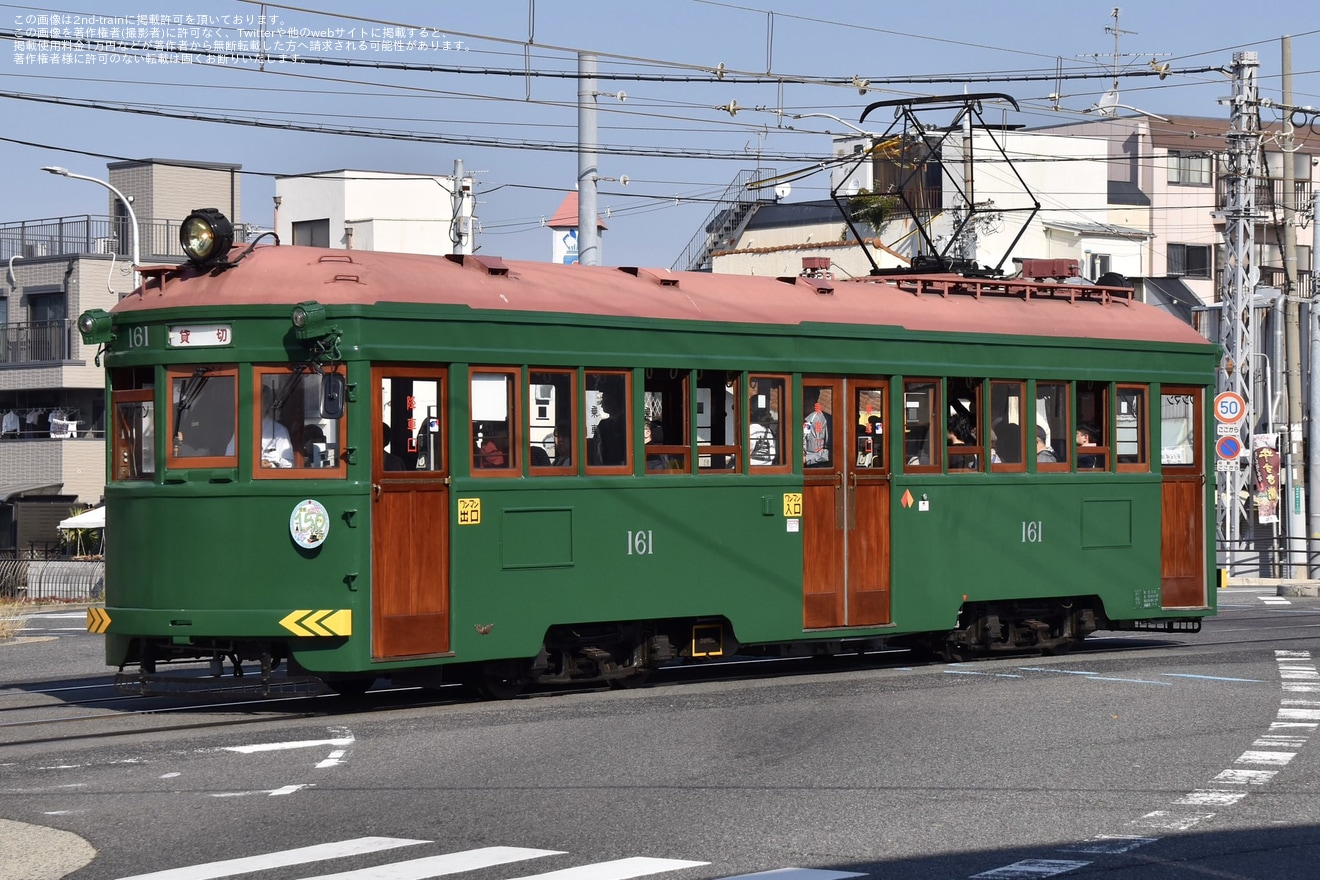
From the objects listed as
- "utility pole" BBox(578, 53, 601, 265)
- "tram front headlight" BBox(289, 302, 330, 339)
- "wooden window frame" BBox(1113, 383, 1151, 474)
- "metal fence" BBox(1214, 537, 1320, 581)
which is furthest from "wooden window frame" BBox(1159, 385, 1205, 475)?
"metal fence" BBox(1214, 537, 1320, 581)

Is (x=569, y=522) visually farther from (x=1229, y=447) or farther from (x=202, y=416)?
(x=1229, y=447)

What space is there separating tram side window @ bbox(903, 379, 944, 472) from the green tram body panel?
12 centimetres

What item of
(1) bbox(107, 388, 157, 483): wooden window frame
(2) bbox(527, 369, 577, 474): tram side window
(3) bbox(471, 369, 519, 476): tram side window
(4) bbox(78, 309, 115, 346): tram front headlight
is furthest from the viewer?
(2) bbox(527, 369, 577, 474): tram side window

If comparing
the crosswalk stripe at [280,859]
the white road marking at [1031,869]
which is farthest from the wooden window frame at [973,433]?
the crosswalk stripe at [280,859]

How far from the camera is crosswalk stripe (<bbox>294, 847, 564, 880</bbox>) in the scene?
8.26 m

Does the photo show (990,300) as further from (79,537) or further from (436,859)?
(79,537)

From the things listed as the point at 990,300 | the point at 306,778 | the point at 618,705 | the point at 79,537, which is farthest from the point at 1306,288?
the point at 306,778

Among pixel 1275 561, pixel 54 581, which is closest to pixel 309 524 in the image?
pixel 54 581

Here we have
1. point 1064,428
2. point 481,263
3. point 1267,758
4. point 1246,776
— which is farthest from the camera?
point 1064,428

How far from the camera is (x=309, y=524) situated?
1377 cm

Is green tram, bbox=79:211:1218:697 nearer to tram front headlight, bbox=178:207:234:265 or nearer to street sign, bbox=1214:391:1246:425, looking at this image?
tram front headlight, bbox=178:207:234:265

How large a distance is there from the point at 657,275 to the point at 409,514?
135 inches

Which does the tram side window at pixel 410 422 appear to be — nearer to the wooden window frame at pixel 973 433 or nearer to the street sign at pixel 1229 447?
the wooden window frame at pixel 973 433

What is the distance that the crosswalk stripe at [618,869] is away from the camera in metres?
8.18
